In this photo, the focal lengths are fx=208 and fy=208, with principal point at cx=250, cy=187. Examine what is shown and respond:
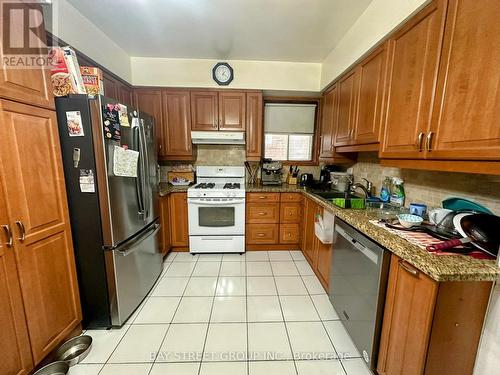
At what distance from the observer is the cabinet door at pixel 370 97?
1.64m

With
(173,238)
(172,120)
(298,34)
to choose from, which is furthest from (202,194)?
(298,34)

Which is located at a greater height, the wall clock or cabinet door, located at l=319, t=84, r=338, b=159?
the wall clock

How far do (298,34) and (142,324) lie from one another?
121 inches

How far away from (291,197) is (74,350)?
2.49 meters

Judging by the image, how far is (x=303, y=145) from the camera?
3.36m

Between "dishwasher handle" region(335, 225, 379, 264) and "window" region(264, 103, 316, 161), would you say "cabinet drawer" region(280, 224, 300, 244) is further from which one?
"dishwasher handle" region(335, 225, 379, 264)

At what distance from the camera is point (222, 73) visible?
2.77 m

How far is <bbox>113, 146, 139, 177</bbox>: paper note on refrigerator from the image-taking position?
1550mm

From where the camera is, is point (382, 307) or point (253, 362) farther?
point (253, 362)

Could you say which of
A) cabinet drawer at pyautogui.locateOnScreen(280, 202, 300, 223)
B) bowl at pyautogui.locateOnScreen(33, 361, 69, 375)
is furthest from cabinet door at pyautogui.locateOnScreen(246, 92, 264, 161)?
bowl at pyautogui.locateOnScreen(33, 361, 69, 375)

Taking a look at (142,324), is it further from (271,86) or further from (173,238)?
(271,86)

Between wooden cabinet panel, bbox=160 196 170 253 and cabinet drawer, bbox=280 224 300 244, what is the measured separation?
5.12ft

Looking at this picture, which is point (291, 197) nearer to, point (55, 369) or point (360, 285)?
point (360, 285)

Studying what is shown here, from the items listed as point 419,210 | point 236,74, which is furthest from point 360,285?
point 236,74
